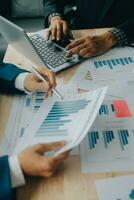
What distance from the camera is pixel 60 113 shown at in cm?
88

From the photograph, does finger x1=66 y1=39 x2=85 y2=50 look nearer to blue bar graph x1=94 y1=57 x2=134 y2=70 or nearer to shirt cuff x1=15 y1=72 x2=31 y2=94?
blue bar graph x1=94 y1=57 x2=134 y2=70

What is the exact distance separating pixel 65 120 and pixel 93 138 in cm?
8

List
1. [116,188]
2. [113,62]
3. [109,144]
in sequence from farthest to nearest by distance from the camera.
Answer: [113,62]
[109,144]
[116,188]

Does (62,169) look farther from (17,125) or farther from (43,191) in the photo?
(17,125)

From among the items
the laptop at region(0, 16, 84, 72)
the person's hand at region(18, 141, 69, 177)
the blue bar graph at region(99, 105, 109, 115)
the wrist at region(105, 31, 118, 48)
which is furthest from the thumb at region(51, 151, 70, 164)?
the wrist at region(105, 31, 118, 48)

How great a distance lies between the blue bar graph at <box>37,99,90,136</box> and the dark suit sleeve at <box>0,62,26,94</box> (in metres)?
0.19

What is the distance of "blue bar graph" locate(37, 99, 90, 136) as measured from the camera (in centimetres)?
82

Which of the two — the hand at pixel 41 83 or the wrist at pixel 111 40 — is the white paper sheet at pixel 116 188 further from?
the wrist at pixel 111 40

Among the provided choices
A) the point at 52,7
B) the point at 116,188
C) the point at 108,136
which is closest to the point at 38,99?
the point at 108,136

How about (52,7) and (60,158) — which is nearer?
(60,158)

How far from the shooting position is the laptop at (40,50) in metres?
1.12

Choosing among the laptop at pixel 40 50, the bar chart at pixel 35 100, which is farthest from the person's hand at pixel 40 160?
the laptop at pixel 40 50

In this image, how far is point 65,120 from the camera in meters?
0.84

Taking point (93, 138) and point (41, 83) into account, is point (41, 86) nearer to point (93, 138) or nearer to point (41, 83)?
point (41, 83)
